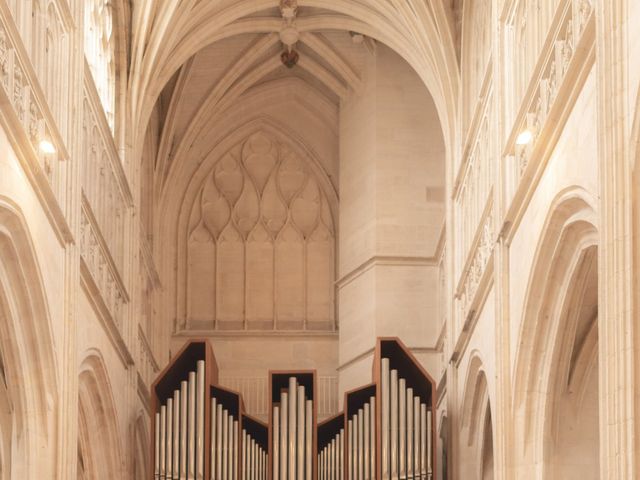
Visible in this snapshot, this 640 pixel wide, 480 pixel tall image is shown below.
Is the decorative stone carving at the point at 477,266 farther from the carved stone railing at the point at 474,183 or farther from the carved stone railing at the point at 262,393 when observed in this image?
the carved stone railing at the point at 262,393

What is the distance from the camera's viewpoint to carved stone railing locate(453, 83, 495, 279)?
740 inches

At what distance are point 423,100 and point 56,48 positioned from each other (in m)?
9.77

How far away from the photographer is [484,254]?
19.0 meters

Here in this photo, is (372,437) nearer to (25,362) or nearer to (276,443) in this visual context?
(276,443)

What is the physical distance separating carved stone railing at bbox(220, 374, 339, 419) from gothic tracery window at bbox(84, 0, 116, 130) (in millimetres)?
6848

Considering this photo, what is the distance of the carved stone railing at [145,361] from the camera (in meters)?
23.4

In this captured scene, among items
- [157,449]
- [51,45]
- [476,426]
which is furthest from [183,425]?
[51,45]

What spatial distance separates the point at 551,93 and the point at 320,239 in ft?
48.2

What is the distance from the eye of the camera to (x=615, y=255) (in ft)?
36.1

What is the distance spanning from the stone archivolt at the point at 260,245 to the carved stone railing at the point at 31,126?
11.7 metres

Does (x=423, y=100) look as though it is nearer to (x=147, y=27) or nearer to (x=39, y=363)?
(x=147, y=27)

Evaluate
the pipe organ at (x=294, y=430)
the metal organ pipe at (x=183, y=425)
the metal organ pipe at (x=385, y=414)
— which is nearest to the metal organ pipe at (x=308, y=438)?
the pipe organ at (x=294, y=430)

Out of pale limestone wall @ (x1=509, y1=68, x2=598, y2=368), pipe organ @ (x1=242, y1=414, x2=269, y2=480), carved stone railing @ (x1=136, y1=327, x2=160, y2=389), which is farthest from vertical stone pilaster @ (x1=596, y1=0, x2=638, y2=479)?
carved stone railing @ (x1=136, y1=327, x2=160, y2=389)

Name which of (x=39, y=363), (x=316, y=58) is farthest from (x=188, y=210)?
(x=39, y=363)
